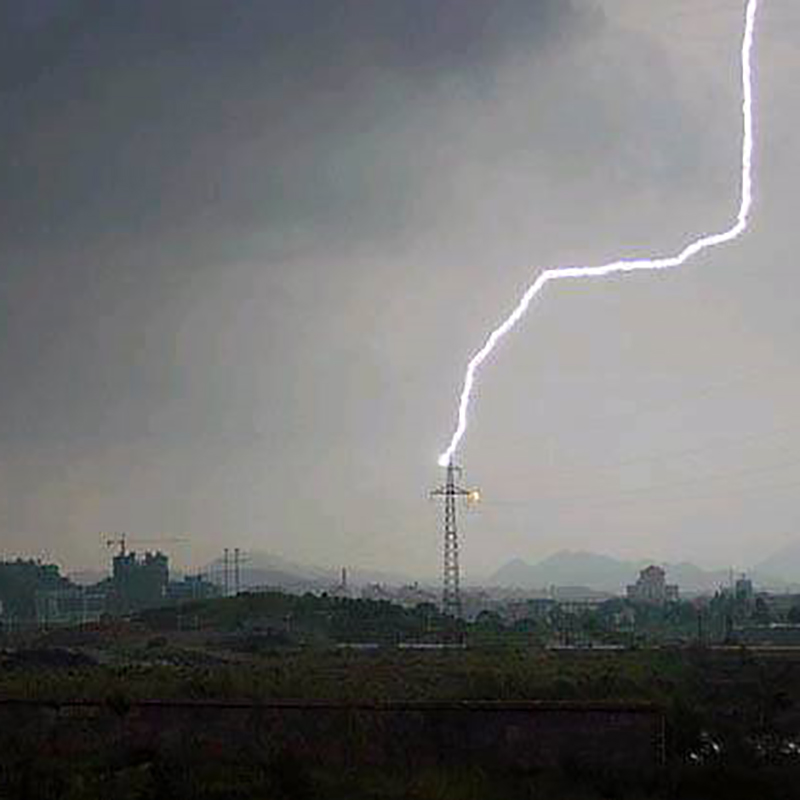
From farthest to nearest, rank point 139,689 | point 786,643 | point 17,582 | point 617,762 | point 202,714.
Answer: point 17,582
point 786,643
point 139,689
point 202,714
point 617,762

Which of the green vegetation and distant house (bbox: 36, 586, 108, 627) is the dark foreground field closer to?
the green vegetation

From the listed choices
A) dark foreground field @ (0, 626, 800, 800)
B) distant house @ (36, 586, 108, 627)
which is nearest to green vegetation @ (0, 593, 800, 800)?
dark foreground field @ (0, 626, 800, 800)

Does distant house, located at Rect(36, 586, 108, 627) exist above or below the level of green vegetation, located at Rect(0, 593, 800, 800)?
above

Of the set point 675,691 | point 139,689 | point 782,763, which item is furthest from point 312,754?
point 675,691

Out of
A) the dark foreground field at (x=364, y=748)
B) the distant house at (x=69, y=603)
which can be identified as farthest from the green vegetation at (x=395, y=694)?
the distant house at (x=69, y=603)

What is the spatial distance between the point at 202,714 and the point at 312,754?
249 cm

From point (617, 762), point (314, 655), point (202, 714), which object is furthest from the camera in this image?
→ point (314, 655)

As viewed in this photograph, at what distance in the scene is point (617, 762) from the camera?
21.5 meters

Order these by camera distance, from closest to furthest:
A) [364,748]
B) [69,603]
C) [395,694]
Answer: [364,748], [395,694], [69,603]

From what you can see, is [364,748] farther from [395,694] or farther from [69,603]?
[69,603]

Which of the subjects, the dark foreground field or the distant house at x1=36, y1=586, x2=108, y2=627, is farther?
the distant house at x1=36, y1=586, x2=108, y2=627

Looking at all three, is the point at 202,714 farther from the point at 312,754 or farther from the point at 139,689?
the point at 139,689

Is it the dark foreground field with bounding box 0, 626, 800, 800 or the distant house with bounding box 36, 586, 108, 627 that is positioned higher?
the distant house with bounding box 36, 586, 108, 627

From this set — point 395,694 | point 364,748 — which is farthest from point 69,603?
point 364,748
